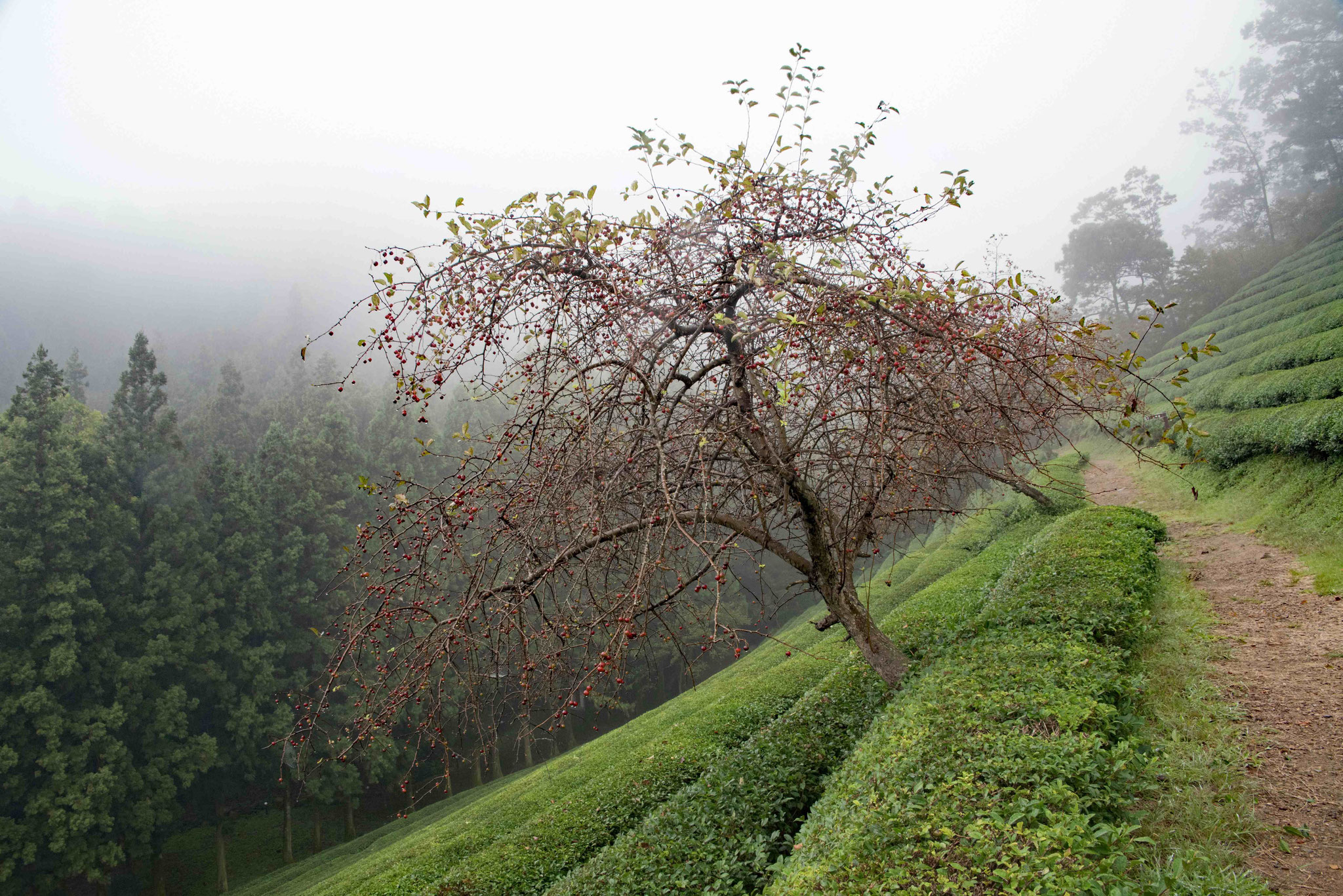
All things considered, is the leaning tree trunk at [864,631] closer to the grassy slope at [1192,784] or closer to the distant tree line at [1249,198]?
the grassy slope at [1192,784]

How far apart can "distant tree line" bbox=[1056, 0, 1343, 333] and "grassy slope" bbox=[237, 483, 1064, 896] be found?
81.3 ft

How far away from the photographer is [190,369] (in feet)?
204

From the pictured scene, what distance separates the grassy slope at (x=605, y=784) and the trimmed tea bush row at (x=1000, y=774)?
1.17 meters

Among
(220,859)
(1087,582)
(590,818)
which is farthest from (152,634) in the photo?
(1087,582)

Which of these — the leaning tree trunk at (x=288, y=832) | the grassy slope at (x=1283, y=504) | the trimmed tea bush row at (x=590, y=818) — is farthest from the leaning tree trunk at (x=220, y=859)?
the grassy slope at (x=1283, y=504)

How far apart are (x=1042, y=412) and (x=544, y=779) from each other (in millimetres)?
10171

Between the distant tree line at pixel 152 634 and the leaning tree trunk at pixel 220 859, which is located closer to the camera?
the distant tree line at pixel 152 634

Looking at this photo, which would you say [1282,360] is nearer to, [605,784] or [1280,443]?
[1280,443]

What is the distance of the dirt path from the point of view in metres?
2.98

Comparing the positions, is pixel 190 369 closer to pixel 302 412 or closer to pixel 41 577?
pixel 302 412

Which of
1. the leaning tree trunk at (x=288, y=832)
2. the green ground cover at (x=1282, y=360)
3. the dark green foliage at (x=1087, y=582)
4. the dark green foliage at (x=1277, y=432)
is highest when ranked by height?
the green ground cover at (x=1282, y=360)

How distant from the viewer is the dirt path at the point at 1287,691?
2980 millimetres

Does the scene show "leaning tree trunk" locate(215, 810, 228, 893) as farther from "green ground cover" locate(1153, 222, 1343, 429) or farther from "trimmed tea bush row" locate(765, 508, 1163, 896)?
"green ground cover" locate(1153, 222, 1343, 429)

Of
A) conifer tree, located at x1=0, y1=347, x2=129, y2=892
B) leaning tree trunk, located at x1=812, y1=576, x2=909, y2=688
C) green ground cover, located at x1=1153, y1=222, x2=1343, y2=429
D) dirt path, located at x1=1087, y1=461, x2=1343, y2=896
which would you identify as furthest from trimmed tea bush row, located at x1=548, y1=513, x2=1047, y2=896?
conifer tree, located at x1=0, y1=347, x2=129, y2=892
